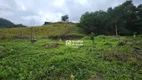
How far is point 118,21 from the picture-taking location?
45375 mm

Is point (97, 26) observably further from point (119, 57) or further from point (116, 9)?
point (119, 57)


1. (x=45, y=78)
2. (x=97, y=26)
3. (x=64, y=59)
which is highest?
(x=97, y=26)

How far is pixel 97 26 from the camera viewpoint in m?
48.0

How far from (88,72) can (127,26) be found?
138ft

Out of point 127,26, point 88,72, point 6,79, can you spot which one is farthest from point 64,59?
point 127,26

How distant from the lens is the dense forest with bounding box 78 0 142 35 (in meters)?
46.0

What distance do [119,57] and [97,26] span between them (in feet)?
114

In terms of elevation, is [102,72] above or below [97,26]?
below

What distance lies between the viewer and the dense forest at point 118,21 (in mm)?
45969

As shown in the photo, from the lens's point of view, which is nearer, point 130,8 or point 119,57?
point 119,57

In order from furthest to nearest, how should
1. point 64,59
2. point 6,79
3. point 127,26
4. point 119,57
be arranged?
point 127,26 < point 119,57 < point 64,59 < point 6,79

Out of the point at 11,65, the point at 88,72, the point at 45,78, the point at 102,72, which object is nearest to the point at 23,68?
the point at 11,65

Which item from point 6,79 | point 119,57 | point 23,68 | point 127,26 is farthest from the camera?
point 127,26

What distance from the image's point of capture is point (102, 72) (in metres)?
10.7
